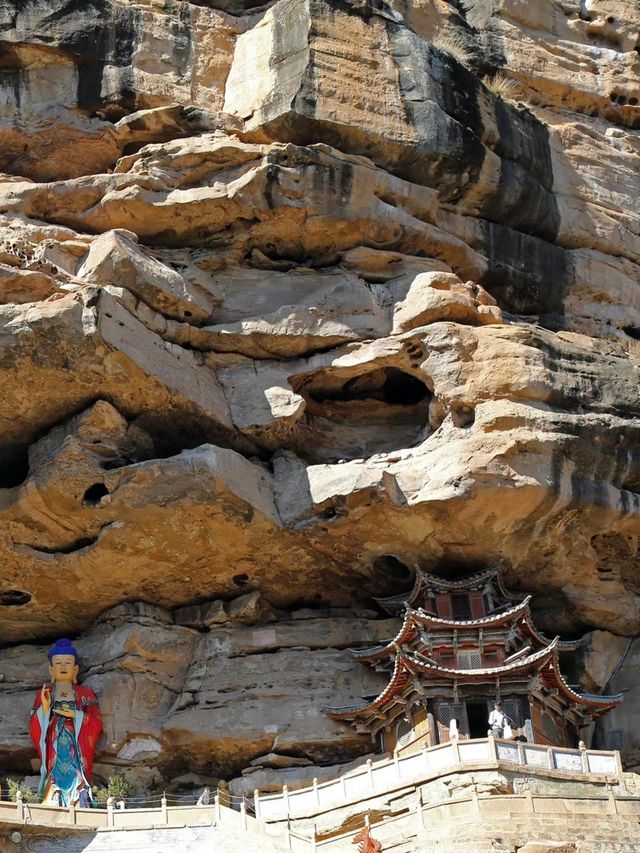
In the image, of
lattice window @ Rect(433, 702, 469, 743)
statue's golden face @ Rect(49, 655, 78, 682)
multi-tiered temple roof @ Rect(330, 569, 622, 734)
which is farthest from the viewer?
statue's golden face @ Rect(49, 655, 78, 682)

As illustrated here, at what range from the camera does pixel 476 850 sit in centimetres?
2445

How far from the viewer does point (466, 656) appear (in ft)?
103

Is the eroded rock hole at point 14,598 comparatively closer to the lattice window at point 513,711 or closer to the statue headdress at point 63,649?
the statue headdress at point 63,649

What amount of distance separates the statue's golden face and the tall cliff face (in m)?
0.55

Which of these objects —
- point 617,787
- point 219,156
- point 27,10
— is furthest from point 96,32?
point 617,787

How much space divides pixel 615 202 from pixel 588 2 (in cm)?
717

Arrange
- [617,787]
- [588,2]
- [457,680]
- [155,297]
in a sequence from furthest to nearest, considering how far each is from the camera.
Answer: [588,2] → [155,297] → [457,680] → [617,787]

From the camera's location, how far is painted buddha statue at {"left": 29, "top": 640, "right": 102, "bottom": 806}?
31016 millimetres

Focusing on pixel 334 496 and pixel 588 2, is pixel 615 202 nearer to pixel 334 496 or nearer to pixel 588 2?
pixel 588 2

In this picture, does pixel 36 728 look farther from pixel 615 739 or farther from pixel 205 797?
pixel 615 739

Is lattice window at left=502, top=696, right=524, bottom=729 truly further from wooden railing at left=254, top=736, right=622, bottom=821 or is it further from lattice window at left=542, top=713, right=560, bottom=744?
wooden railing at left=254, top=736, right=622, bottom=821

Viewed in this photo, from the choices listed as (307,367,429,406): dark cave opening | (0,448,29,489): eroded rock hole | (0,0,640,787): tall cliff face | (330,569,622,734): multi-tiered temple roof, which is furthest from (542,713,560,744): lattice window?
(0,448,29,489): eroded rock hole

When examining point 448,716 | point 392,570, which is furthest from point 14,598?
point 448,716

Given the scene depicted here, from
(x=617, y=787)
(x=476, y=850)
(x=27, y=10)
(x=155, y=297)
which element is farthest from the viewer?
(x=27, y=10)
